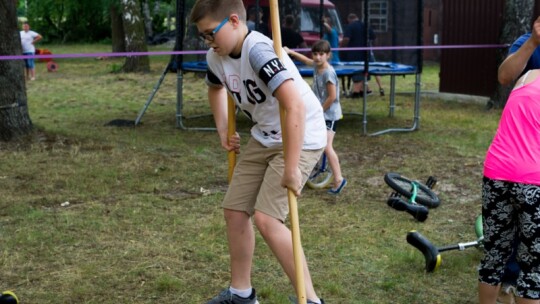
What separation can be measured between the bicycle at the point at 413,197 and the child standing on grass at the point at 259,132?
243 cm

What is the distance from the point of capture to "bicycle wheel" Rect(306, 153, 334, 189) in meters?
7.55

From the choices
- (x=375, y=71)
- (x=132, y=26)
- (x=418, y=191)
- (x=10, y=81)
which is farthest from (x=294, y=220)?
(x=132, y=26)

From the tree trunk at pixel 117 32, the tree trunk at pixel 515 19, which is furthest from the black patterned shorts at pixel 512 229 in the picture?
the tree trunk at pixel 117 32

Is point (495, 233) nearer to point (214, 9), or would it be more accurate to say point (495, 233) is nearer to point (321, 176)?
point (214, 9)

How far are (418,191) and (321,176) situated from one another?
130 centimetres

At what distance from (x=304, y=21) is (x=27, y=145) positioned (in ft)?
17.8

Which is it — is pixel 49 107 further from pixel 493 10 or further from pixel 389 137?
pixel 493 10

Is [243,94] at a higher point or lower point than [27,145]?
higher

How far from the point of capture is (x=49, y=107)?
13.8 m

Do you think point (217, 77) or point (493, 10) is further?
point (493, 10)

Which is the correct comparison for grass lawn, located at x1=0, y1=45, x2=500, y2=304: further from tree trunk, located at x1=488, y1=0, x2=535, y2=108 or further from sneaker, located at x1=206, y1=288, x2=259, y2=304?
tree trunk, located at x1=488, y1=0, x2=535, y2=108

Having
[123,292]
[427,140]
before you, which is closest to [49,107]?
[427,140]

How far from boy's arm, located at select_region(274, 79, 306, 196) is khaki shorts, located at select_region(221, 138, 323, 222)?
0.30 m

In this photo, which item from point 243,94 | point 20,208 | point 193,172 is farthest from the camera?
point 193,172
